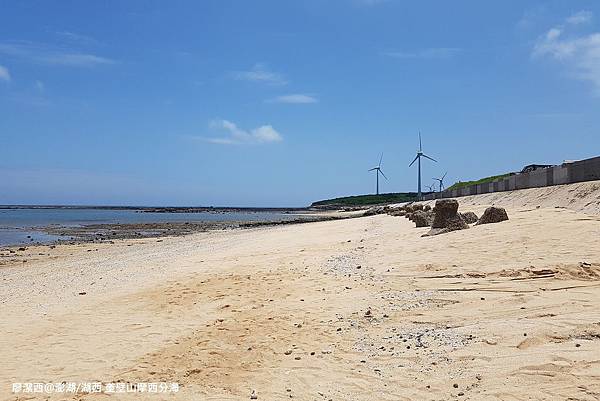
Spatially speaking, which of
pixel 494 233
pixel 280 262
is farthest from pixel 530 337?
pixel 280 262

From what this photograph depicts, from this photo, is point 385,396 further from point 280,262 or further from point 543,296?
point 280,262

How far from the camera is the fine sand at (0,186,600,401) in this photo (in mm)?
5738

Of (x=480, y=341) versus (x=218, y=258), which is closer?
(x=480, y=341)

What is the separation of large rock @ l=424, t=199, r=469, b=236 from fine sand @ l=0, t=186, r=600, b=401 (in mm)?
1627

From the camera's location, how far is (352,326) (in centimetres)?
795

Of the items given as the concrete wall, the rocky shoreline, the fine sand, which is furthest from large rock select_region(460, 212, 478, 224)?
the rocky shoreline

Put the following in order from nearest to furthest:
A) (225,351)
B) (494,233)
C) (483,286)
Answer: (225,351) → (483,286) → (494,233)

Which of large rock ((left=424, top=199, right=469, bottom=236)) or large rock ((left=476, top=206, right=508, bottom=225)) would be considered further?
large rock ((left=424, top=199, right=469, bottom=236))

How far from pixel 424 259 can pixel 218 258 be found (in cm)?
883

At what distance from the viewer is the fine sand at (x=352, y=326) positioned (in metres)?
5.74

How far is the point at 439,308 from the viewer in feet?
27.1

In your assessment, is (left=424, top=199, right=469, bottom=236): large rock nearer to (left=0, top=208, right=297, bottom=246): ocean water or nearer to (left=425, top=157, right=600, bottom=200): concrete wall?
(left=425, top=157, right=600, bottom=200): concrete wall

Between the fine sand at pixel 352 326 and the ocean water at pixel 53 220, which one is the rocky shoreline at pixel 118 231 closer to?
the ocean water at pixel 53 220

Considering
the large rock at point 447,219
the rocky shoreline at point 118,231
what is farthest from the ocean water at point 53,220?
the large rock at point 447,219
